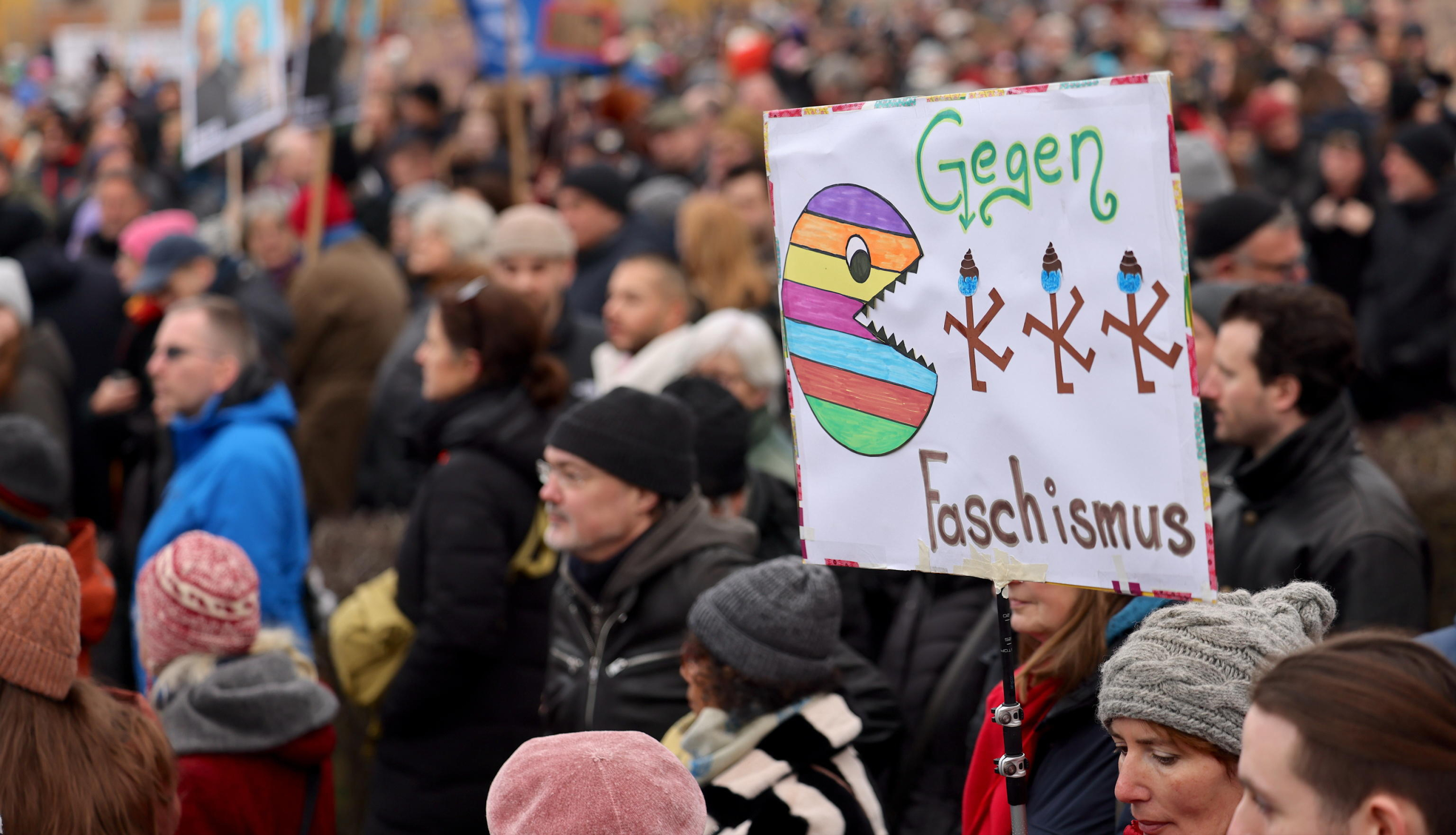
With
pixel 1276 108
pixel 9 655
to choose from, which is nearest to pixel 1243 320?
pixel 9 655

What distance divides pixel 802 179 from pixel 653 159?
353 inches

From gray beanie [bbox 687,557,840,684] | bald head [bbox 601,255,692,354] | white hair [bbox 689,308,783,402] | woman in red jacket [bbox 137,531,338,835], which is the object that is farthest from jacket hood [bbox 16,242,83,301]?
gray beanie [bbox 687,557,840,684]

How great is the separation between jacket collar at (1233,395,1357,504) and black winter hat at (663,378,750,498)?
140 cm

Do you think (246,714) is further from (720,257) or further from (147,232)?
(147,232)

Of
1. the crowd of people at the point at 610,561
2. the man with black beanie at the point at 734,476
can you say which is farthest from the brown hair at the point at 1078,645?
the man with black beanie at the point at 734,476

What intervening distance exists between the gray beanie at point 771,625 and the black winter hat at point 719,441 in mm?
1231

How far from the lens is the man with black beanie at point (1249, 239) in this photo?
5504 mm

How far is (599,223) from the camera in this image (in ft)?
25.5

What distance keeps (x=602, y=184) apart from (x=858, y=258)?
209 inches

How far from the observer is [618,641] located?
12.0ft

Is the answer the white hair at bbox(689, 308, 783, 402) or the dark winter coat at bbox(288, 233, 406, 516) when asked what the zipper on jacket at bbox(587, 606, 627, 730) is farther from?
the dark winter coat at bbox(288, 233, 406, 516)

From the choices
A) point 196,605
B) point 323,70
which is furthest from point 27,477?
point 323,70

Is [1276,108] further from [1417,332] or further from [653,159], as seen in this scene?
[653,159]

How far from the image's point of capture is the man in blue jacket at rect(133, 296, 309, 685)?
4727 mm
